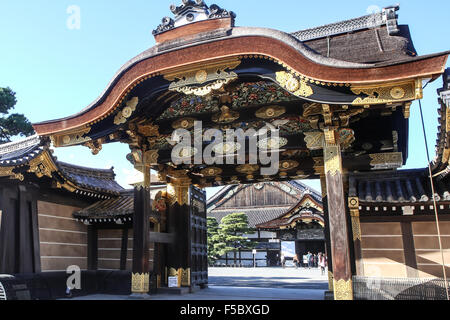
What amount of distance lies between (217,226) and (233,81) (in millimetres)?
30174

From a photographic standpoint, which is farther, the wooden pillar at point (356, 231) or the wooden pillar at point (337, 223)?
the wooden pillar at point (356, 231)

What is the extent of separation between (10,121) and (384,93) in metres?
23.2

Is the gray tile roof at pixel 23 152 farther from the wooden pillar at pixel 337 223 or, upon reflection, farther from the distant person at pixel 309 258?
the distant person at pixel 309 258

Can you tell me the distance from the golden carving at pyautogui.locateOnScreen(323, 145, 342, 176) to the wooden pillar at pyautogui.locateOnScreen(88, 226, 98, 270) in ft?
27.7

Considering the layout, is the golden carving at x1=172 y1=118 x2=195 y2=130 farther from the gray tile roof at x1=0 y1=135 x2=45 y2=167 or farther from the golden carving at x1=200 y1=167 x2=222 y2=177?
the gray tile roof at x1=0 y1=135 x2=45 y2=167

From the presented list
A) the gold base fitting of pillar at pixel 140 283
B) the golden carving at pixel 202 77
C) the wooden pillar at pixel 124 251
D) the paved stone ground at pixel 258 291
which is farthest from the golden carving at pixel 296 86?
the wooden pillar at pixel 124 251

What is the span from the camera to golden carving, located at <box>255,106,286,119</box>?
27.1 feet

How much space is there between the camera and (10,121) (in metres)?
23.1

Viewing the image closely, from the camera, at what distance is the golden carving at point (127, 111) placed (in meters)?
8.20

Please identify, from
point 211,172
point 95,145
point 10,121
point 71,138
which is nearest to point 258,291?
point 211,172

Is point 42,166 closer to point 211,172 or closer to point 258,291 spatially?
point 211,172

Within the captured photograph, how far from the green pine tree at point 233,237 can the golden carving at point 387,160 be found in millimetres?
25560
